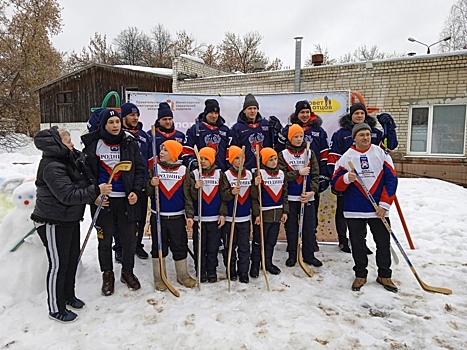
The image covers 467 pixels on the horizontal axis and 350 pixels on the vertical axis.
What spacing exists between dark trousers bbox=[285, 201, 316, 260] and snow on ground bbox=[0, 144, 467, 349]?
26 centimetres

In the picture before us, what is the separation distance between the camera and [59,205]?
3.22 metres

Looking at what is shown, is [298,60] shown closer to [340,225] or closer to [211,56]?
[340,225]

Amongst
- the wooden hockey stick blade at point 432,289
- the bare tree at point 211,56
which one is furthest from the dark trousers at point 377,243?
the bare tree at point 211,56

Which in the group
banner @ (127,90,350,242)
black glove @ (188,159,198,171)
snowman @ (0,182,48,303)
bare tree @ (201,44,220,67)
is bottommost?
snowman @ (0,182,48,303)

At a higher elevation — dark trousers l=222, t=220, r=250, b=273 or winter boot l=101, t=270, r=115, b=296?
dark trousers l=222, t=220, r=250, b=273

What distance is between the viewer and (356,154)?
4.00m

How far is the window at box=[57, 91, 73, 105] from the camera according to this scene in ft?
77.5

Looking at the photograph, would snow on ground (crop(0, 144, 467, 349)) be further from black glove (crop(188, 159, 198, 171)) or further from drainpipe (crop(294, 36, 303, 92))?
drainpipe (crop(294, 36, 303, 92))

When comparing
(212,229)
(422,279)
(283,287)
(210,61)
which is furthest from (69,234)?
(210,61)

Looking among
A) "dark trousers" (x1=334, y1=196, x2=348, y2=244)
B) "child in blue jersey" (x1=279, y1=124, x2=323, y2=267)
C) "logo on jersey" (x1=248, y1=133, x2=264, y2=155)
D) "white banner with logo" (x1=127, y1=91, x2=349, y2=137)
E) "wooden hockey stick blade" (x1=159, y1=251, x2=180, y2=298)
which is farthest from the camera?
"white banner with logo" (x1=127, y1=91, x2=349, y2=137)

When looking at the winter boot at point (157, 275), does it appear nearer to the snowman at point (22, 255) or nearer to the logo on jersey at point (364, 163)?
the snowman at point (22, 255)

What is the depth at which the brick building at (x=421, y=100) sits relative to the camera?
1032 centimetres

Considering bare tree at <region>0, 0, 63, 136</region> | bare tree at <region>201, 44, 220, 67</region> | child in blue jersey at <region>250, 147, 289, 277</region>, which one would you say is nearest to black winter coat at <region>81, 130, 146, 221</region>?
child in blue jersey at <region>250, 147, 289, 277</region>

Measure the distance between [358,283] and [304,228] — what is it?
0.93 metres
